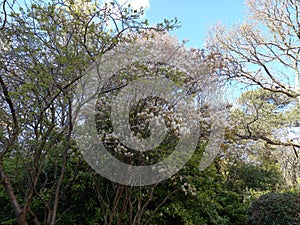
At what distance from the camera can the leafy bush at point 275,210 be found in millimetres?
3781

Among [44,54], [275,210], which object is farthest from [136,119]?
[275,210]

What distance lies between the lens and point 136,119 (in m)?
2.56

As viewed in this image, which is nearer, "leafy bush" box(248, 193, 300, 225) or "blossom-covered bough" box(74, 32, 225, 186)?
"blossom-covered bough" box(74, 32, 225, 186)

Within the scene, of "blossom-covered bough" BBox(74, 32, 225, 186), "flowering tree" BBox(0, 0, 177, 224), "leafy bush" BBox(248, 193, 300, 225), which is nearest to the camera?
"flowering tree" BBox(0, 0, 177, 224)

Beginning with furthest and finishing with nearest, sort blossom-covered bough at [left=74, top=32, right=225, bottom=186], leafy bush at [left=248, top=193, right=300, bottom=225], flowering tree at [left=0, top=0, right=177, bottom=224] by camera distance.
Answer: leafy bush at [left=248, top=193, right=300, bottom=225]
blossom-covered bough at [left=74, top=32, right=225, bottom=186]
flowering tree at [left=0, top=0, right=177, bottom=224]

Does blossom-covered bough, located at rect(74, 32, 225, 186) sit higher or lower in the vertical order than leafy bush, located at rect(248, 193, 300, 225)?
higher

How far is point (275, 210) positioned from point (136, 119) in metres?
2.58

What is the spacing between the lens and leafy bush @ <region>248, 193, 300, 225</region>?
378cm

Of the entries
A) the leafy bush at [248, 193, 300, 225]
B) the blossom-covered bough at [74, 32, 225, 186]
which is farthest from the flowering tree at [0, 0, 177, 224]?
the leafy bush at [248, 193, 300, 225]

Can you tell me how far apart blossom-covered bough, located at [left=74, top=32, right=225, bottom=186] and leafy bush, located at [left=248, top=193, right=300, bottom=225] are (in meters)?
1.84

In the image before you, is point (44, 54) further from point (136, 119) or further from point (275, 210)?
point (275, 210)

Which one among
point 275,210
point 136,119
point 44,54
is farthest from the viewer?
point 275,210

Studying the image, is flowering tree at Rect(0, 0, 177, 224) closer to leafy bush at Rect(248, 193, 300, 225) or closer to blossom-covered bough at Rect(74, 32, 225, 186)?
blossom-covered bough at Rect(74, 32, 225, 186)

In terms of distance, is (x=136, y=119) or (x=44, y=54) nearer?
(x=44, y=54)
